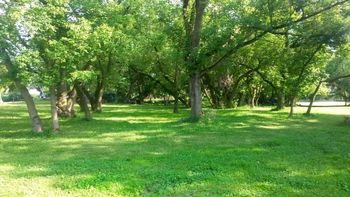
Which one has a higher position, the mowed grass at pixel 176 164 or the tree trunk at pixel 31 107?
the tree trunk at pixel 31 107

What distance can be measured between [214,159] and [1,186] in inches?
198

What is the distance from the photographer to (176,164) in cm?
888

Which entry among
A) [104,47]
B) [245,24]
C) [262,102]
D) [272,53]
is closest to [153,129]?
[104,47]

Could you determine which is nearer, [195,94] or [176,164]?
[176,164]

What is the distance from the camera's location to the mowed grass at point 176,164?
6984mm

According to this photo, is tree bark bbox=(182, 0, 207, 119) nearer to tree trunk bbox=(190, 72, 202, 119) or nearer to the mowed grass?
tree trunk bbox=(190, 72, 202, 119)

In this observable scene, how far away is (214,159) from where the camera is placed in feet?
31.0

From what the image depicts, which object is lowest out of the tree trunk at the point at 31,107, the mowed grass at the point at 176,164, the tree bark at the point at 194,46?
the mowed grass at the point at 176,164

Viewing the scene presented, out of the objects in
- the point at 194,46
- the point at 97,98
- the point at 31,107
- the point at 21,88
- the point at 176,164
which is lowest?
the point at 176,164

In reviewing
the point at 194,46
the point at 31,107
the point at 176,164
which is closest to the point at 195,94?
the point at 194,46

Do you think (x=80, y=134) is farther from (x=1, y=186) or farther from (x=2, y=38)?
(x=1, y=186)

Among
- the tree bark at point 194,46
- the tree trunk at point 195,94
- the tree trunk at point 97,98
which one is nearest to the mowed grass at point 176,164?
the tree trunk at point 195,94

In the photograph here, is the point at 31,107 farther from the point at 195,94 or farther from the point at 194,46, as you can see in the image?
the point at 194,46

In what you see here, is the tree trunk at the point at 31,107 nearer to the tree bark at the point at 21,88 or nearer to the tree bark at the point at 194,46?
the tree bark at the point at 21,88
